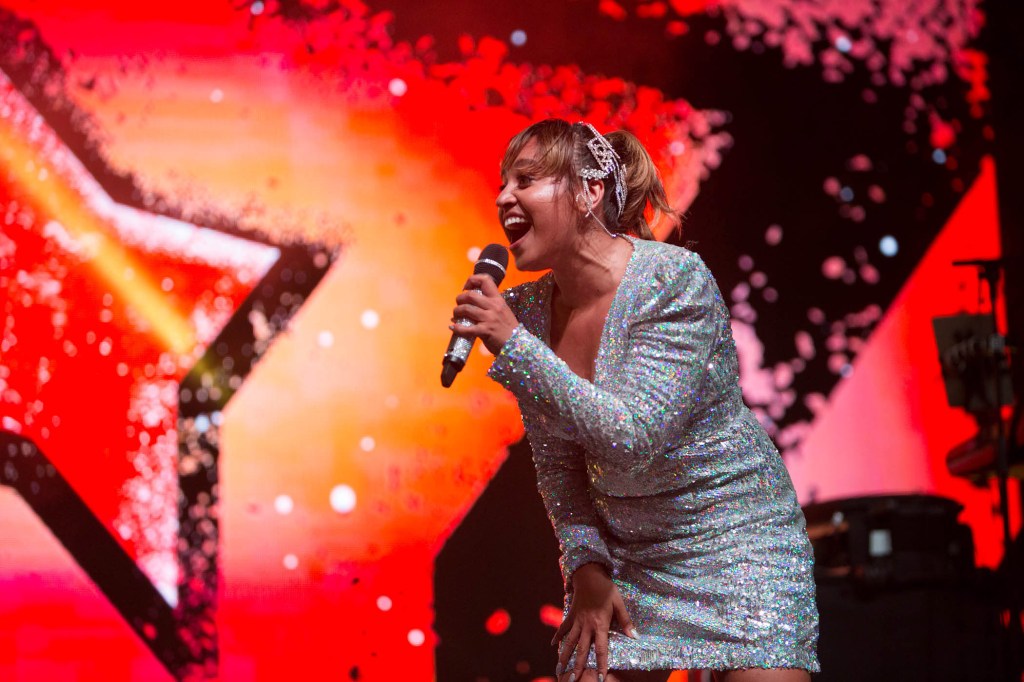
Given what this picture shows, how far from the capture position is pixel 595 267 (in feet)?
5.49

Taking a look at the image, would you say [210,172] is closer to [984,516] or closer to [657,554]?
[657,554]

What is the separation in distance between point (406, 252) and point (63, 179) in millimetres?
1115

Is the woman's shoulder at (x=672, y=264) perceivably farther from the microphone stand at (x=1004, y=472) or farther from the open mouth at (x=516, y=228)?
the microphone stand at (x=1004, y=472)

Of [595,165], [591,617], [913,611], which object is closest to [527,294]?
[595,165]

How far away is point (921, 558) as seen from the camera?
285cm

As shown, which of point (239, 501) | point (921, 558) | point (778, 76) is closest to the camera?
point (921, 558)

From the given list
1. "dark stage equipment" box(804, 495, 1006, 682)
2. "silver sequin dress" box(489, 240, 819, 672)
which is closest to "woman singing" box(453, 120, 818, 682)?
"silver sequin dress" box(489, 240, 819, 672)

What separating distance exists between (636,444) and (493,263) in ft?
1.34

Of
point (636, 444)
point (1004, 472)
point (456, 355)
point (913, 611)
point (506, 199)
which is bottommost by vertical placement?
point (913, 611)

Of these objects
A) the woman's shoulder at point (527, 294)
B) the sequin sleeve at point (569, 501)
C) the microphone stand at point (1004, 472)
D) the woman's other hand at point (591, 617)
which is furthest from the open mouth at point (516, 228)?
the microphone stand at point (1004, 472)

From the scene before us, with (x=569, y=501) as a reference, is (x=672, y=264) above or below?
above

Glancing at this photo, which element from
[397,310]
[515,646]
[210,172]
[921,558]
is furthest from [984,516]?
[210,172]

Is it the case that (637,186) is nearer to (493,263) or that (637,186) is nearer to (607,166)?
(607,166)

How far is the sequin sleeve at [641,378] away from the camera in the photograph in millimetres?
1418
